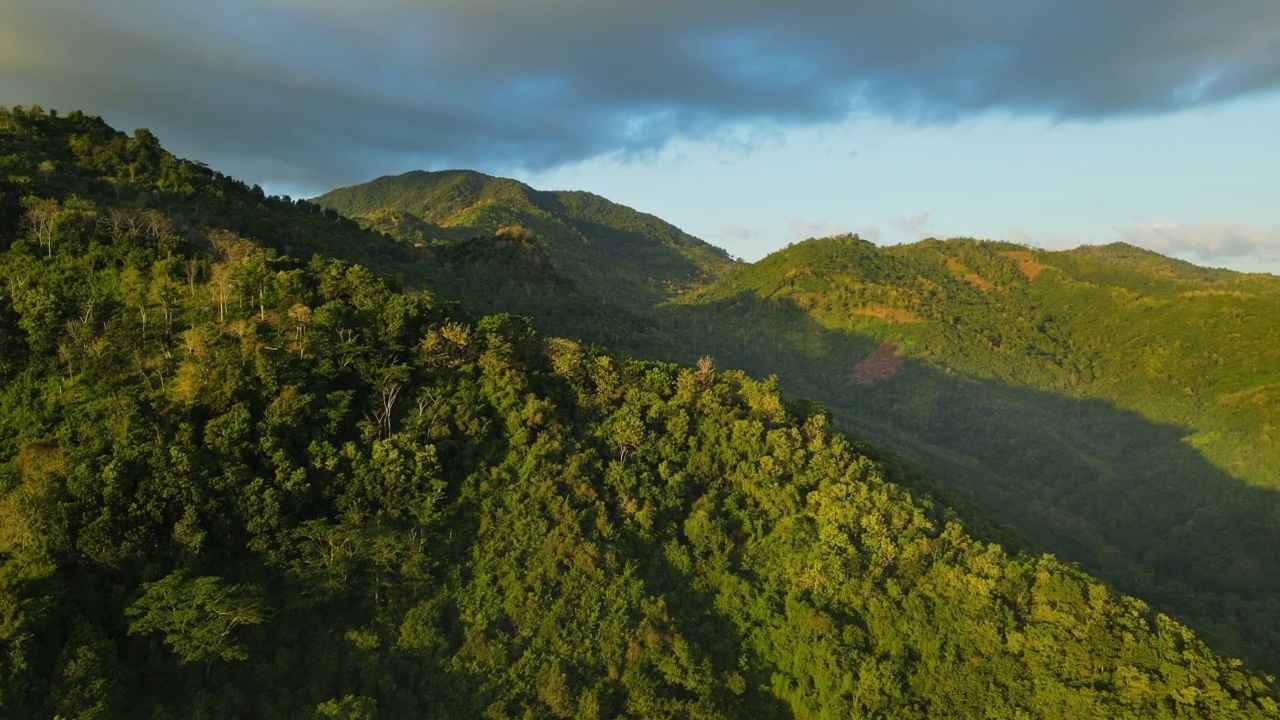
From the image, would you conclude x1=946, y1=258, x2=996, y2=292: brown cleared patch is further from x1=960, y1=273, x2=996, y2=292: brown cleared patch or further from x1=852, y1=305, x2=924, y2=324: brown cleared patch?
x1=852, y1=305, x2=924, y2=324: brown cleared patch

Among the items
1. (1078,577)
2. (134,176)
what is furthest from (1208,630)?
(134,176)

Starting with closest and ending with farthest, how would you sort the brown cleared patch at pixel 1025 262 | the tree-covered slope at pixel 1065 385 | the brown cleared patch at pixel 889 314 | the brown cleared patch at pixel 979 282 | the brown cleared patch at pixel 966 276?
the tree-covered slope at pixel 1065 385
the brown cleared patch at pixel 889 314
the brown cleared patch at pixel 979 282
the brown cleared patch at pixel 966 276
the brown cleared patch at pixel 1025 262

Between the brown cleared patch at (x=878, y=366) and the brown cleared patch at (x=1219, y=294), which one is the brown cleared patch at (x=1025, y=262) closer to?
the brown cleared patch at (x=1219, y=294)

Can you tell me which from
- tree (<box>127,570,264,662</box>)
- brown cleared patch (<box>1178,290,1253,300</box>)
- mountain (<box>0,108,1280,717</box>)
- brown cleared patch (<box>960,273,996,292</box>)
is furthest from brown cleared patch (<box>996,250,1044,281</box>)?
tree (<box>127,570,264,662</box>)

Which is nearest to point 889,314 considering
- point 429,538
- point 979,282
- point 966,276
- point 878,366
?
point 878,366

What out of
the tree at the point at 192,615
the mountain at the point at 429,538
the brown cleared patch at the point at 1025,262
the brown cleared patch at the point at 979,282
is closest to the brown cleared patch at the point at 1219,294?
the brown cleared patch at the point at 1025,262

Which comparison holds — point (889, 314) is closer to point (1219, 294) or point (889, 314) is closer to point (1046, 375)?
point (1046, 375)

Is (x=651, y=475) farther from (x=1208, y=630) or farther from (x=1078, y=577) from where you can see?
(x=1208, y=630)
